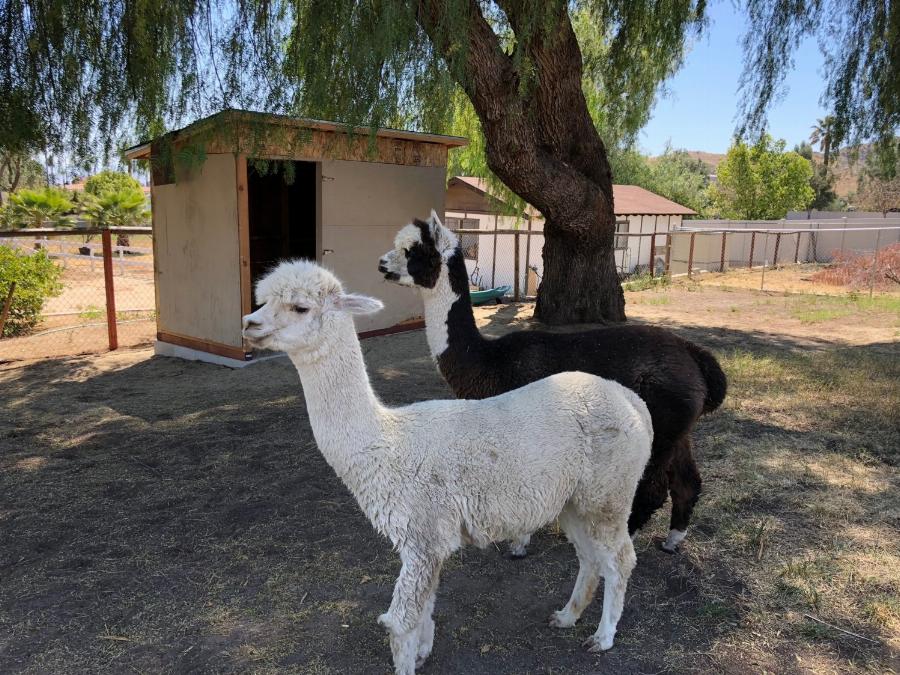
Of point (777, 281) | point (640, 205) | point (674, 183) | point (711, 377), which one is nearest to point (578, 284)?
point (711, 377)

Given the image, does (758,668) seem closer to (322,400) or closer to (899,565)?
(899,565)

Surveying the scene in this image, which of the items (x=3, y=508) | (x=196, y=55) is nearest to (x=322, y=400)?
(x=3, y=508)

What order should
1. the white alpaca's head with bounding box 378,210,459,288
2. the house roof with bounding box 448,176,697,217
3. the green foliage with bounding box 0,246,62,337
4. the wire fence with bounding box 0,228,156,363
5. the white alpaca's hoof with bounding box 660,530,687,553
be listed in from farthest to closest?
the house roof with bounding box 448,176,697,217, the green foliage with bounding box 0,246,62,337, the wire fence with bounding box 0,228,156,363, the white alpaca's head with bounding box 378,210,459,288, the white alpaca's hoof with bounding box 660,530,687,553

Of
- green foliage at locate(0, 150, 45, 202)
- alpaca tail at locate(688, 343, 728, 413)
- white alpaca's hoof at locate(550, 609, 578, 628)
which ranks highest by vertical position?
Result: green foliage at locate(0, 150, 45, 202)

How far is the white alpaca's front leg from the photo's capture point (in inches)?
102

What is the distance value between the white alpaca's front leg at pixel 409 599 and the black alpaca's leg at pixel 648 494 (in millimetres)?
1530


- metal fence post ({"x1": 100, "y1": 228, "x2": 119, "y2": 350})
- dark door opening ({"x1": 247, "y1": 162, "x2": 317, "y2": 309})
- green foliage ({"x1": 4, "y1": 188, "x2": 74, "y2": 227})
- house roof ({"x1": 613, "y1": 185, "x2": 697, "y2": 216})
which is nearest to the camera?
metal fence post ({"x1": 100, "y1": 228, "x2": 119, "y2": 350})

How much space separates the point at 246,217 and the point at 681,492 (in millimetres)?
6697

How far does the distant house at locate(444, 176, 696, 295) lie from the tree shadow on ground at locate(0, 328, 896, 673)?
33.8 ft

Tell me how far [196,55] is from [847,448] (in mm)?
6785

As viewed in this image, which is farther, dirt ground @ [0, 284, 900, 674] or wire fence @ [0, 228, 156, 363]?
wire fence @ [0, 228, 156, 363]

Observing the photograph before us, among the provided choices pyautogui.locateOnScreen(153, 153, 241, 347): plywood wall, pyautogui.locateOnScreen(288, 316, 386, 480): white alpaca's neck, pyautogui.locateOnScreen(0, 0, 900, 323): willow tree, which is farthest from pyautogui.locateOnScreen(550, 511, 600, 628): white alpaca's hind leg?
pyautogui.locateOnScreen(153, 153, 241, 347): plywood wall

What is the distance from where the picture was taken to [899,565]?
3.70 m

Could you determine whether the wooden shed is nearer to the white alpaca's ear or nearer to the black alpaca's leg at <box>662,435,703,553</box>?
the white alpaca's ear
